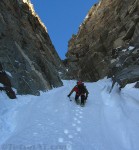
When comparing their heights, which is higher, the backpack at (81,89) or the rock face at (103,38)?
the rock face at (103,38)

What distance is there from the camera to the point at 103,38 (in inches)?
2354

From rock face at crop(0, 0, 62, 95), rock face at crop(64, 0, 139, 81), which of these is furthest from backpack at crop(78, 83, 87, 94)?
rock face at crop(64, 0, 139, 81)

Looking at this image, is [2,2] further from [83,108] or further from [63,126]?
[63,126]

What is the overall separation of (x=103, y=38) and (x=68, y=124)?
163 ft

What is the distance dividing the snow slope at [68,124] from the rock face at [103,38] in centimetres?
2914

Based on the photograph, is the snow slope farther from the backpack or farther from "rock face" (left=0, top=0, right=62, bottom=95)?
"rock face" (left=0, top=0, right=62, bottom=95)

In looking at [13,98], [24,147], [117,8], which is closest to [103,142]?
[24,147]

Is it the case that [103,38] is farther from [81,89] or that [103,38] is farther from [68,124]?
[68,124]

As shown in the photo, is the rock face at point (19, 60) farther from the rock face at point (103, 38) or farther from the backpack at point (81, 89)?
the rock face at point (103, 38)

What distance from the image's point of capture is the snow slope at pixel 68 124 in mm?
9297

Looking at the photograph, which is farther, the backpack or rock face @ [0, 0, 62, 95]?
rock face @ [0, 0, 62, 95]

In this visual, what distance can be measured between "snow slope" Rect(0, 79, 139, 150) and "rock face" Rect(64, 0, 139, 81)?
2914 centimetres

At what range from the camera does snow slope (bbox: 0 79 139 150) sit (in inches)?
366

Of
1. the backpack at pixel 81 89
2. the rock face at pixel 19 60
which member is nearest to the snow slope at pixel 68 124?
the backpack at pixel 81 89
